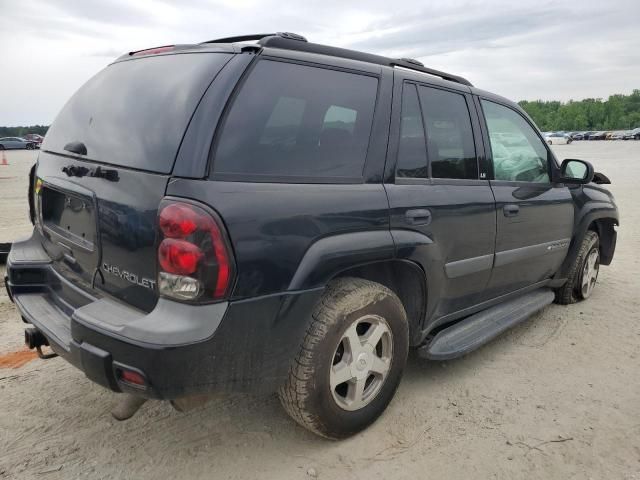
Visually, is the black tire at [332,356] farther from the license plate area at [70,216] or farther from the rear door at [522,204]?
the rear door at [522,204]

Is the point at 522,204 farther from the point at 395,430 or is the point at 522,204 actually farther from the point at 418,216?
the point at 395,430

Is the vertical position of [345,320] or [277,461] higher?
[345,320]

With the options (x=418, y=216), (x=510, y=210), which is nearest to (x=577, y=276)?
(x=510, y=210)

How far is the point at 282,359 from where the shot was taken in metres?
2.20

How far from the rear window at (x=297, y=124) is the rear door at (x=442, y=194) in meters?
0.26

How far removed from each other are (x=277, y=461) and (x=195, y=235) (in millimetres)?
1209

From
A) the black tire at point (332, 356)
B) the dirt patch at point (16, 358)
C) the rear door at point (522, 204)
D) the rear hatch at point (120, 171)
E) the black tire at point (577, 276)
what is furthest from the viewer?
the black tire at point (577, 276)

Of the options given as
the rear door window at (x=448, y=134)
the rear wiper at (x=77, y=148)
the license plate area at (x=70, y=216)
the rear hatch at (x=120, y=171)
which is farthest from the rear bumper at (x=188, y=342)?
the rear door window at (x=448, y=134)

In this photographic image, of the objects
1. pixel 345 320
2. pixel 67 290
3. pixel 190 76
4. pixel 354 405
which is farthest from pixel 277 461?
pixel 190 76

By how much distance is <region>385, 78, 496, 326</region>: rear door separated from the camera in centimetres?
271

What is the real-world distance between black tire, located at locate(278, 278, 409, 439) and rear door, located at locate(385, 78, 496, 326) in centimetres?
30

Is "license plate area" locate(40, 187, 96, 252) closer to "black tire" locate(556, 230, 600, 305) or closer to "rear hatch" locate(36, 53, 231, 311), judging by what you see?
"rear hatch" locate(36, 53, 231, 311)

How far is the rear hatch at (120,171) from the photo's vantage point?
2.06 metres

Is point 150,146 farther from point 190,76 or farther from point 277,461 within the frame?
point 277,461
